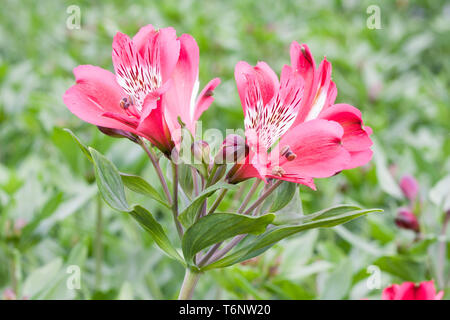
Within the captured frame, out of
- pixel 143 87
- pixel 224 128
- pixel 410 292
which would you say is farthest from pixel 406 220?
pixel 224 128

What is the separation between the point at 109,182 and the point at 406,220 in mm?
616

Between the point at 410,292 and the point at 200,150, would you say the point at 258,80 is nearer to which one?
the point at 200,150

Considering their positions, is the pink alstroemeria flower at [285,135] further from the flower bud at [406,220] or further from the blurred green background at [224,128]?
the flower bud at [406,220]

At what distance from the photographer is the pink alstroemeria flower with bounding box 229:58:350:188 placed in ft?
1.69

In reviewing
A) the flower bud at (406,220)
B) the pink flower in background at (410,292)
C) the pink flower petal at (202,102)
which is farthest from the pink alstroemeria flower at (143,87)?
the flower bud at (406,220)

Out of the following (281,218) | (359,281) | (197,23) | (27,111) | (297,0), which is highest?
(297,0)

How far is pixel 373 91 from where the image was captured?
5.92 ft

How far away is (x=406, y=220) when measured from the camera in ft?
3.21

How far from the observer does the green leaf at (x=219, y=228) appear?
1.72ft

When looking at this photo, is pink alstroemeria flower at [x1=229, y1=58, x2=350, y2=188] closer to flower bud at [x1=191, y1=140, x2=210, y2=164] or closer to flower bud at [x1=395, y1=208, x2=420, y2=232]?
flower bud at [x1=191, y1=140, x2=210, y2=164]

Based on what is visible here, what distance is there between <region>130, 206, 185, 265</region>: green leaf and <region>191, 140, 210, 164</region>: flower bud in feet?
0.25
